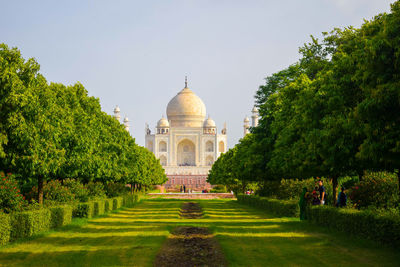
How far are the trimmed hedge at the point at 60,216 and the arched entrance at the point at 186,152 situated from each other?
8469 cm

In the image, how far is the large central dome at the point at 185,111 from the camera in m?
101

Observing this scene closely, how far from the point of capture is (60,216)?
1583 centimetres

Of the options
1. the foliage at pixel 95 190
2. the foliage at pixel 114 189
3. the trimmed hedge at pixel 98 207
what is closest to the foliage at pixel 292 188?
the trimmed hedge at pixel 98 207

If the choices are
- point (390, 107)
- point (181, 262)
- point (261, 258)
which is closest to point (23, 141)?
point (181, 262)

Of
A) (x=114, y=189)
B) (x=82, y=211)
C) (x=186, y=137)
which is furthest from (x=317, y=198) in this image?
(x=186, y=137)

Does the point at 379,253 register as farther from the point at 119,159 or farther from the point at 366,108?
the point at 119,159

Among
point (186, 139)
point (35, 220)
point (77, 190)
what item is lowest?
point (35, 220)

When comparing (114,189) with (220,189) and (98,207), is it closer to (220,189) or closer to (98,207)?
(98,207)

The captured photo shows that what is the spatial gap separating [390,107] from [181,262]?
4.53m

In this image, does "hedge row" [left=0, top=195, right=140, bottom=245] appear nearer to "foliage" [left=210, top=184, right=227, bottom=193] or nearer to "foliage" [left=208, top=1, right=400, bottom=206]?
"foliage" [left=208, top=1, right=400, bottom=206]

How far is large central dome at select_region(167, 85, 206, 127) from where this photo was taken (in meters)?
101

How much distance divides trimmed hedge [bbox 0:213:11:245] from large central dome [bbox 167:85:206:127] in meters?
89.0

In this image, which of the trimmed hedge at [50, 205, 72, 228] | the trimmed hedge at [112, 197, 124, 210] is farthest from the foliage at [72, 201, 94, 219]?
the trimmed hedge at [112, 197, 124, 210]

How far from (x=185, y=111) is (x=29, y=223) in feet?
288
